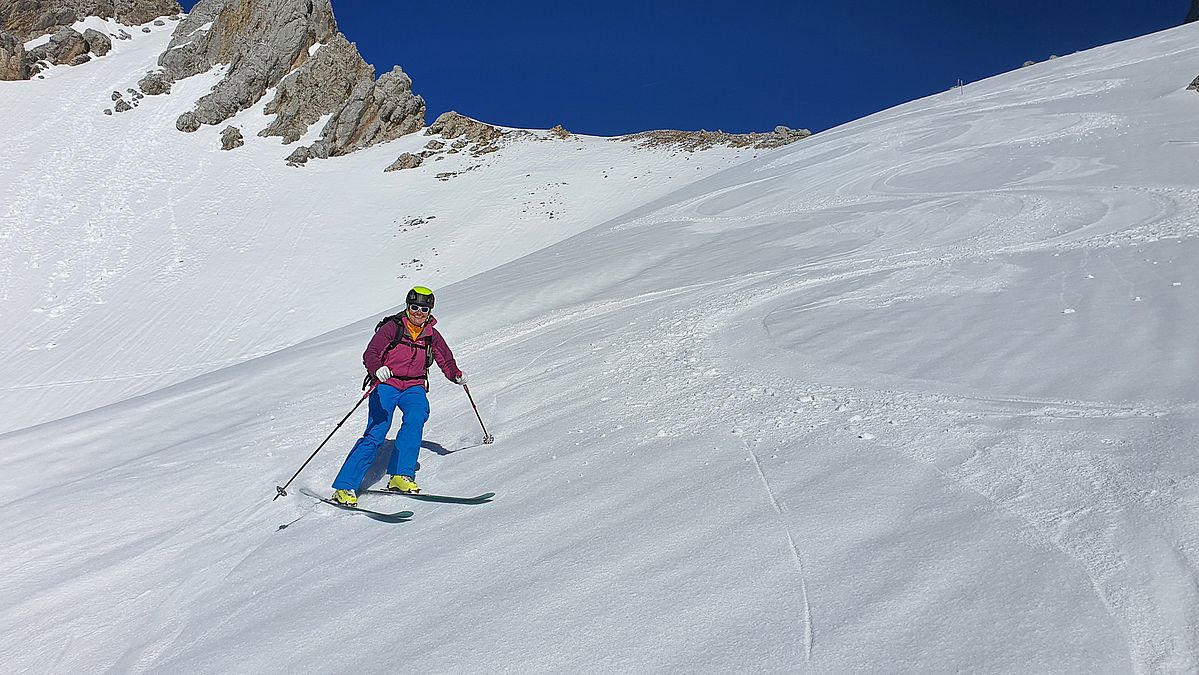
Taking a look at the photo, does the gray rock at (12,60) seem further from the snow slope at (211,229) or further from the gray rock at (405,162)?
the gray rock at (405,162)

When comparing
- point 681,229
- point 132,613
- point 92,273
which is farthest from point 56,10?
point 132,613

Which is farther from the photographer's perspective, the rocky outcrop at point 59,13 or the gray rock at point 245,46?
the rocky outcrop at point 59,13

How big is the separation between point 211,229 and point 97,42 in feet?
103

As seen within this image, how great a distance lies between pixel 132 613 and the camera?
3826 mm

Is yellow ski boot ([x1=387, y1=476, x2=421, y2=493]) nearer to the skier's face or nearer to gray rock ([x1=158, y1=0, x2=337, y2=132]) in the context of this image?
the skier's face

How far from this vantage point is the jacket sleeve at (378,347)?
5.30 metres

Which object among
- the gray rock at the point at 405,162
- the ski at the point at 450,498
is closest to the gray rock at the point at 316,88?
the gray rock at the point at 405,162

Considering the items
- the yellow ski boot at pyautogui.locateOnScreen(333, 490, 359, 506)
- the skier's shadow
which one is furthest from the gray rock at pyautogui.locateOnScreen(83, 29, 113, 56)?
the yellow ski boot at pyautogui.locateOnScreen(333, 490, 359, 506)

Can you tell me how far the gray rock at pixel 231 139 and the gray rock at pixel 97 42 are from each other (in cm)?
1800

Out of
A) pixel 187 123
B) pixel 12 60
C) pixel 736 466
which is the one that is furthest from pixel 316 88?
pixel 736 466

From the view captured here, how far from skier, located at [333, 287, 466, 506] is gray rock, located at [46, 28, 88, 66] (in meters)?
50.6

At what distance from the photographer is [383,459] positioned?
5941 mm

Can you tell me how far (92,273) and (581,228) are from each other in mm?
14423

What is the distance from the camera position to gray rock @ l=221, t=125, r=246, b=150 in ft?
112
